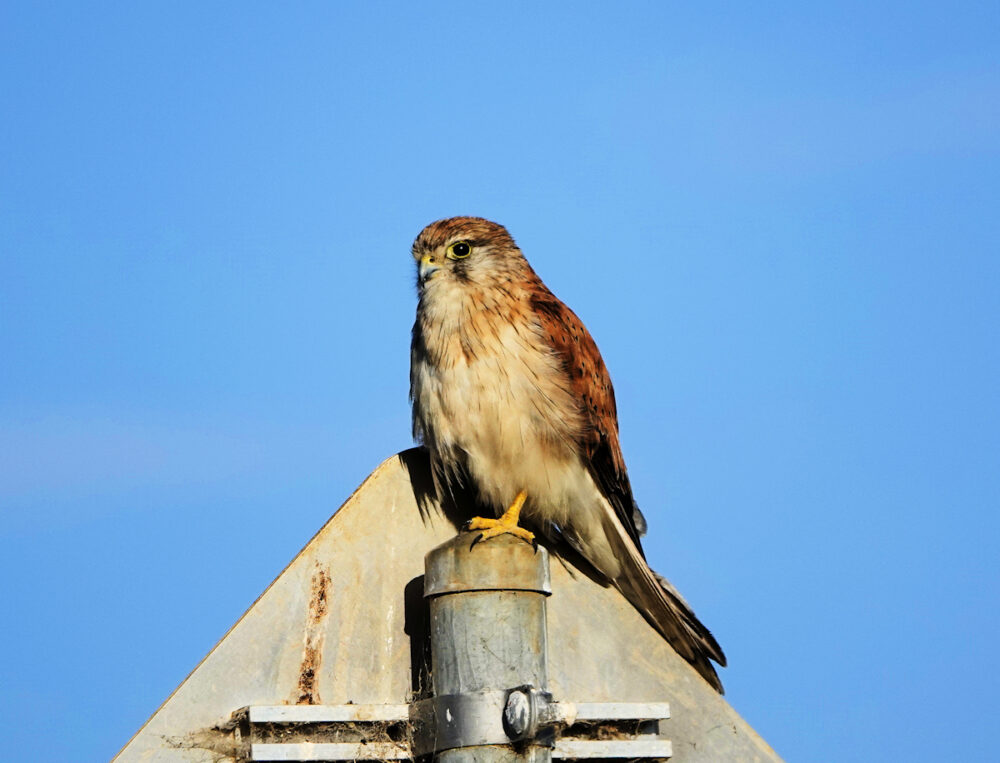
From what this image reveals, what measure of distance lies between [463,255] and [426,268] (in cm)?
15

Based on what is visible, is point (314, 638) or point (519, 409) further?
point (519, 409)

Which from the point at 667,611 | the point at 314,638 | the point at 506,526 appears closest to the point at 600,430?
the point at 667,611

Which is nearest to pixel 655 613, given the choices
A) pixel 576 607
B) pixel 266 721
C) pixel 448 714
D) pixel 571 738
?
pixel 576 607

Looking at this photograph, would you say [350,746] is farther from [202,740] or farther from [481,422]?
[481,422]

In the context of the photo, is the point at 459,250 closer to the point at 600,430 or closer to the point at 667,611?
the point at 600,430

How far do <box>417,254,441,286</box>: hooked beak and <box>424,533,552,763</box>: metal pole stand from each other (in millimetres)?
2081

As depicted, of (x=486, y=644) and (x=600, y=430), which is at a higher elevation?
(x=600, y=430)

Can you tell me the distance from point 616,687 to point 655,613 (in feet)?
2.19

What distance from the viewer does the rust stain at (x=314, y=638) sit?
260cm

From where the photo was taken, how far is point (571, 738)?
264 centimetres

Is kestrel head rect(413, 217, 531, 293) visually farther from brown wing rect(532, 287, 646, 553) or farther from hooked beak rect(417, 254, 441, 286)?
brown wing rect(532, 287, 646, 553)

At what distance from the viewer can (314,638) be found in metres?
2.64

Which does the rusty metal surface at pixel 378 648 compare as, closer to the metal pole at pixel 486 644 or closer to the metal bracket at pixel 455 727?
the metal bracket at pixel 455 727

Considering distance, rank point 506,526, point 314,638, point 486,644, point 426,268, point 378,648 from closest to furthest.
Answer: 1. point 486,644
2. point 314,638
3. point 378,648
4. point 506,526
5. point 426,268
